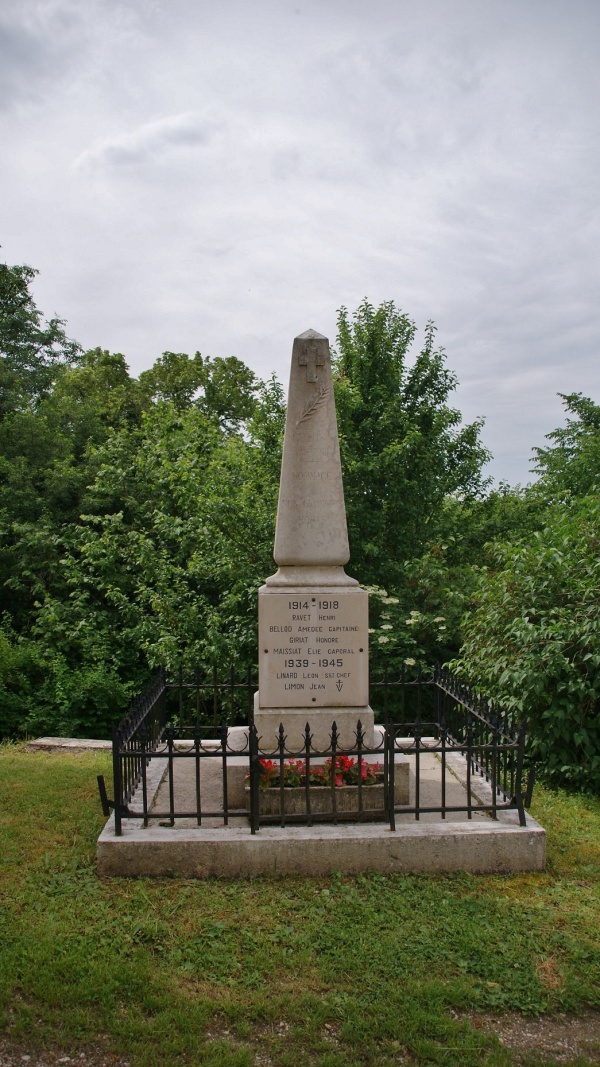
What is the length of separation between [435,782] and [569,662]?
1.47m

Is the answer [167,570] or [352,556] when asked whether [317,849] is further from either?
[167,570]

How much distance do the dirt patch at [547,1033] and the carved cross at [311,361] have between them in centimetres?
419

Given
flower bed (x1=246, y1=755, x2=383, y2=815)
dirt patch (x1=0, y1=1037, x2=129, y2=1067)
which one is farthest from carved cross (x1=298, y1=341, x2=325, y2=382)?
dirt patch (x1=0, y1=1037, x2=129, y2=1067)

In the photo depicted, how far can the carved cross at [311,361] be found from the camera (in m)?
5.78

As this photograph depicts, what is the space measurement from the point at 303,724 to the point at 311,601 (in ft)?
2.98

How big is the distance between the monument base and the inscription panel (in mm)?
65

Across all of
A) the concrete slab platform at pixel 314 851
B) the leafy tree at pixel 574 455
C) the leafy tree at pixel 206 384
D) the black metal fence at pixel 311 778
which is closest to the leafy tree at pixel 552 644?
the black metal fence at pixel 311 778

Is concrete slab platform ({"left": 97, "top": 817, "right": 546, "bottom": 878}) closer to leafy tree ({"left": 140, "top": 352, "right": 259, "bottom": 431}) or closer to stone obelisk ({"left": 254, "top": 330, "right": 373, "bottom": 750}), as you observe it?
stone obelisk ({"left": 254, "top": 330, "right": 373, "bottom": 750})

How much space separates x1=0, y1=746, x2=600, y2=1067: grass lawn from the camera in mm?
3098

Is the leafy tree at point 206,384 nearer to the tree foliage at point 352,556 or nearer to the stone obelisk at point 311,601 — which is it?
the tree foliage at point 352,556

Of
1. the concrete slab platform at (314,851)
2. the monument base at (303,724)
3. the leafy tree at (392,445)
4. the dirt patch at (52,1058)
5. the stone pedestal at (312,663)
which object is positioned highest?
the leafy tree at (392,445)

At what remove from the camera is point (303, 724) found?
5.57 meters

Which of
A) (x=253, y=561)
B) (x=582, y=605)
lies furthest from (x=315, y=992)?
(x=253, y=561)

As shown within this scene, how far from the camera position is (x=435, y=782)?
5.85 meters
